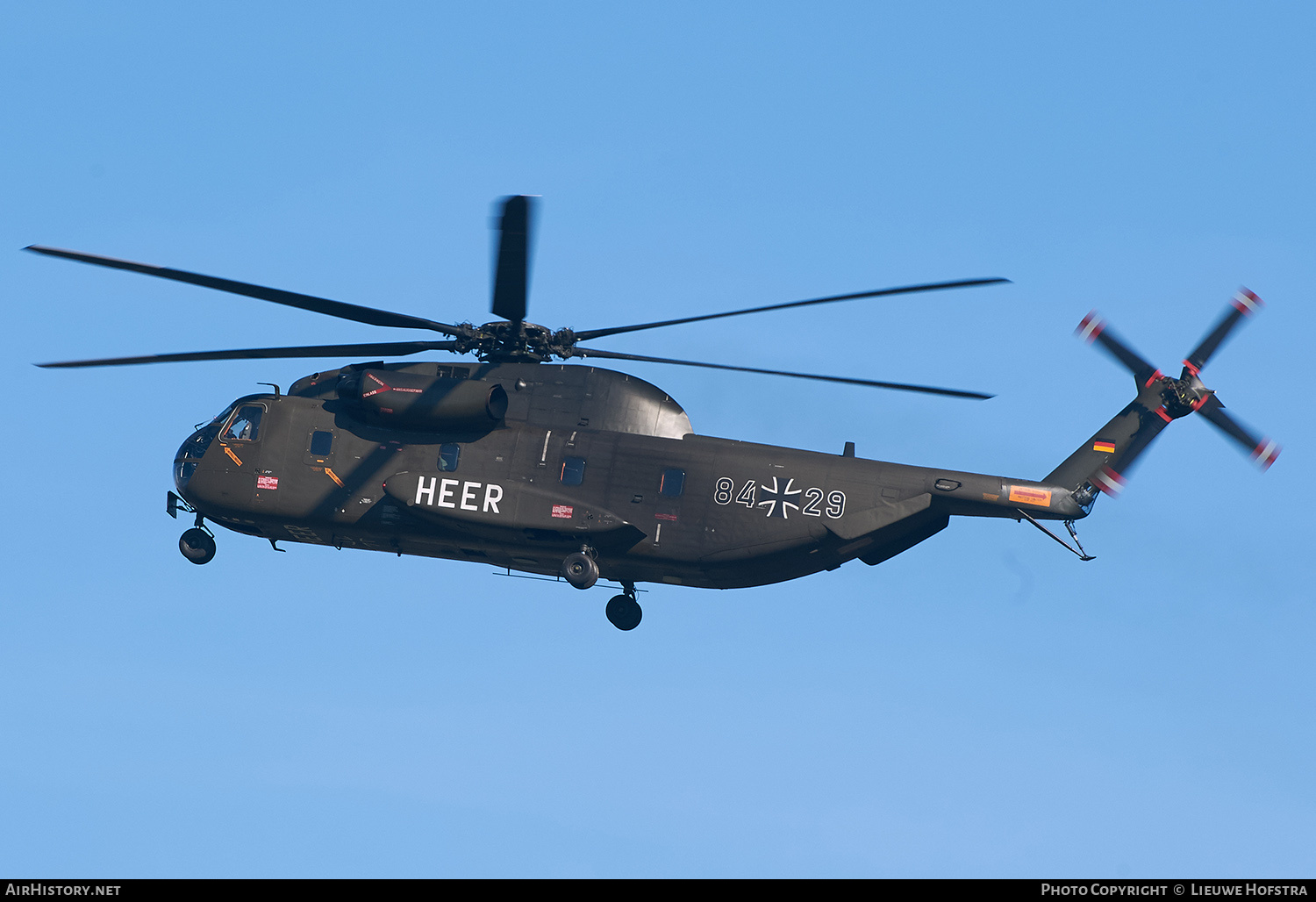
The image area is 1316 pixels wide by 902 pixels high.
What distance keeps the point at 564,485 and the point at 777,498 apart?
4.60 m

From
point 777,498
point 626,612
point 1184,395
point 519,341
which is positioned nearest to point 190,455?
point 519,341

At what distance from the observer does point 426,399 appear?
1400 inches

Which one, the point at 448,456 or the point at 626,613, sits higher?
the point at 448,456

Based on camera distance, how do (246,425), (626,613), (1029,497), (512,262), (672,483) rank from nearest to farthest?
(512,262) → (1029,497) → (672,483) → (626,613) → (246,425)

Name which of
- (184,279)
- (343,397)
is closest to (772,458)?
(343,397)

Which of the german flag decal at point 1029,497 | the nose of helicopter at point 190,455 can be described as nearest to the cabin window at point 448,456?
the nose of helicopter at point 190,455

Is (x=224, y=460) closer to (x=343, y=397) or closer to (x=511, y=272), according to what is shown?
(x=343, y=397)

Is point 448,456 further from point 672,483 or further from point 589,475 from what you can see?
point 672,483

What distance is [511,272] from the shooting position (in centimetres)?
3133

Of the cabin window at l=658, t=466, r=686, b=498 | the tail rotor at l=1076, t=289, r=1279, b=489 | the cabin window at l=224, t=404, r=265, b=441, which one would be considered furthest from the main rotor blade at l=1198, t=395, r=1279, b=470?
the cabin window at l=224, t=404, r=265, b=441

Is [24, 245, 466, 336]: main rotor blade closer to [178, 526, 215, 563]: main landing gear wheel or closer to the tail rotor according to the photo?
[178, 526, 215, 563]: main landing gear wheel

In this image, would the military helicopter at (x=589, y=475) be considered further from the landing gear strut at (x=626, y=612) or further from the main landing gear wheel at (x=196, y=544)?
the main landing gear wheel at (x=196, y=544)

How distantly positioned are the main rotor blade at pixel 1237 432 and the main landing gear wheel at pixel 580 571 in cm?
1342

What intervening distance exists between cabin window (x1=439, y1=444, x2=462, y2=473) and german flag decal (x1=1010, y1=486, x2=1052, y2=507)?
11905mm
